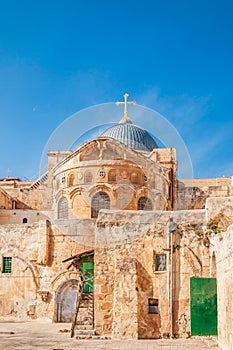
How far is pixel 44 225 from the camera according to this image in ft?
85.5

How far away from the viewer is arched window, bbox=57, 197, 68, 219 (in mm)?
34156

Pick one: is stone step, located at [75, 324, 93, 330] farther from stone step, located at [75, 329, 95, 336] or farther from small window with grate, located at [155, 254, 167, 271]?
small window with grate, located at [155, 254, 167, 271]

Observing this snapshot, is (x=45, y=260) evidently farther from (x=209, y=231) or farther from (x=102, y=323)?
(x=209, y=231)

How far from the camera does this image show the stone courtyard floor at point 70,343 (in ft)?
54.8

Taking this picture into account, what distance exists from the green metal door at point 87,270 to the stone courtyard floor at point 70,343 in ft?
10.5

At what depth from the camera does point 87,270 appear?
2456 centimetres

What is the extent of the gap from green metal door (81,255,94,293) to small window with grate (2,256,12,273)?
4.31m

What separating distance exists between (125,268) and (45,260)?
711cm

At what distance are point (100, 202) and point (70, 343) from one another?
651 inches

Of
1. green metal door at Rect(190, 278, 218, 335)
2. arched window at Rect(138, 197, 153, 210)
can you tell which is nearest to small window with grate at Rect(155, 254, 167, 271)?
green metal door at Rect(190, 278, 218, 335)

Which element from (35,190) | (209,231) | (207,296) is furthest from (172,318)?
(35,190)

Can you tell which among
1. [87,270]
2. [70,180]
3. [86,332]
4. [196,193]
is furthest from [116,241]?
[196,193]

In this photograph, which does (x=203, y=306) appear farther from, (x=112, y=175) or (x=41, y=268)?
(x=112, y=175)

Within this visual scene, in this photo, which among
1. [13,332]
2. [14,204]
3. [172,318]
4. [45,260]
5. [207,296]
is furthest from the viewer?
[14,204]
